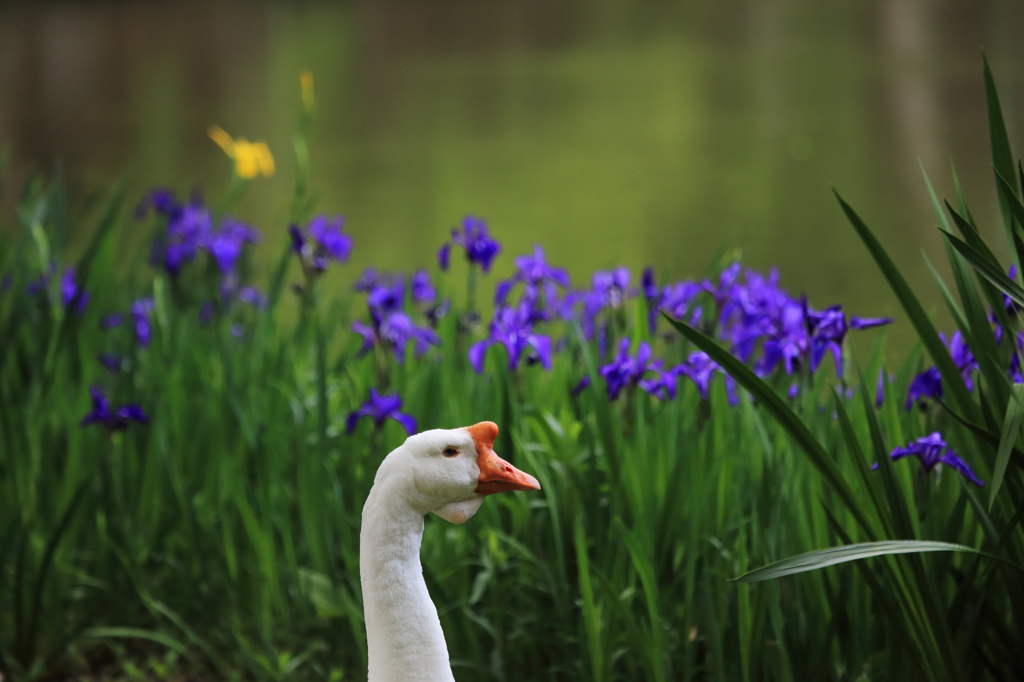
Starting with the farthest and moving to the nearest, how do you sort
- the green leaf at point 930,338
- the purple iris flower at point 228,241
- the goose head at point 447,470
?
the purple iris flower at point 228,241 → the green leaf at point 930,338 → the goose head at point 447,470

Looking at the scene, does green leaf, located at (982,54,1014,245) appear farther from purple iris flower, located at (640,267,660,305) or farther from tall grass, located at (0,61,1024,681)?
purple iris flower, located at (640,267,660,305)

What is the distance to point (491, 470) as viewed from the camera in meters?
0.89

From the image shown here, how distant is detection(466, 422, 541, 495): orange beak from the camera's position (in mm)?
894

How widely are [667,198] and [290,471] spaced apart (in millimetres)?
4513

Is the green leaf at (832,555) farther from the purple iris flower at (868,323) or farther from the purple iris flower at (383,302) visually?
the purple iris flower at (383,302)

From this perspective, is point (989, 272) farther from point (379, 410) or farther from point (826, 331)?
point (379, 410)

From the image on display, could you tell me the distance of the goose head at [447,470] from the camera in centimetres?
89

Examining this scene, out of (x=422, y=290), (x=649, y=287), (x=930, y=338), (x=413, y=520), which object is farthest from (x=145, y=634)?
(x=930, y=338)

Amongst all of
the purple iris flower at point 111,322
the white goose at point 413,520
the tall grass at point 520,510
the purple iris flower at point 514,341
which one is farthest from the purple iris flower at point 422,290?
the white goose at point 413,520

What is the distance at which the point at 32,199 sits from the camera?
2.66 metres

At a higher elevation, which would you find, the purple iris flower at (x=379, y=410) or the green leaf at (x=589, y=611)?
the purple iris flower at (x=379, y=410)

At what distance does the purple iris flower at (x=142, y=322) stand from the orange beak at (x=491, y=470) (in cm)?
151

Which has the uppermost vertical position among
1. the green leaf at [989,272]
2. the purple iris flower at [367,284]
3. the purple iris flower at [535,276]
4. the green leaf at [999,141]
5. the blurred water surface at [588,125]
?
the blurred water surface at [588,125]

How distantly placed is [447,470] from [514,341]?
774 millimetres
